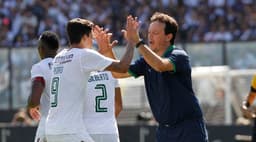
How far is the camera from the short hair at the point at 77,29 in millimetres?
8883

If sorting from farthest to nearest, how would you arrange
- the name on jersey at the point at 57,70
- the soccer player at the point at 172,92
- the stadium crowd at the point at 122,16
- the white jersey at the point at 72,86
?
the stadium crowd at the point at 122,16, the soccer player at the point at 172,92, the name on jersey at the point at 57,70, the white jersey at the point at 72,86

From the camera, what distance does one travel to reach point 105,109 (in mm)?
9352

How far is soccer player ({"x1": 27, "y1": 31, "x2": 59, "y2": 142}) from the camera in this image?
382 inches

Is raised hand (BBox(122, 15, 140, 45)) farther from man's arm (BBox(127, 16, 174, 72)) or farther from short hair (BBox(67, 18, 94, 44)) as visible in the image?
short hair (BBox(67, 18, 94, 44))

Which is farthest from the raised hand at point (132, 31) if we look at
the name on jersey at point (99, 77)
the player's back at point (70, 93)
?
the name on jersey at point (99, 77)

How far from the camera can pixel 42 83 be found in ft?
32.1

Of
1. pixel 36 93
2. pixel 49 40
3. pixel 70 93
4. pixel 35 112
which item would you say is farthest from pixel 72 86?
pixel 49 40

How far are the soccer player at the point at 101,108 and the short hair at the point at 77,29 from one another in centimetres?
65

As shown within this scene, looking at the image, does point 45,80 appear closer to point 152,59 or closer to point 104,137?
point 104,137

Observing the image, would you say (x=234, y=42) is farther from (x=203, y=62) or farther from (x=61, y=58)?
(x=61, y=58)

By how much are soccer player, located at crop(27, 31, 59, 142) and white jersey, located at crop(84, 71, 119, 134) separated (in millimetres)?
646

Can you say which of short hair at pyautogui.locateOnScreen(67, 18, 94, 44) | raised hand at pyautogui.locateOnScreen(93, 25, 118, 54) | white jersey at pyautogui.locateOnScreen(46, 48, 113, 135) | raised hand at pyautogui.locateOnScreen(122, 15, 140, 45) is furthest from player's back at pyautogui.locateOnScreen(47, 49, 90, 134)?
raised hand at pyautogui.locateOnScreen(93, 25, 118, 54)

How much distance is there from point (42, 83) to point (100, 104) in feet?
2.70

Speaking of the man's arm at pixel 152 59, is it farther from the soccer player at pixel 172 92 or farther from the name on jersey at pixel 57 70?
the name on jersey at pixel 57 70
